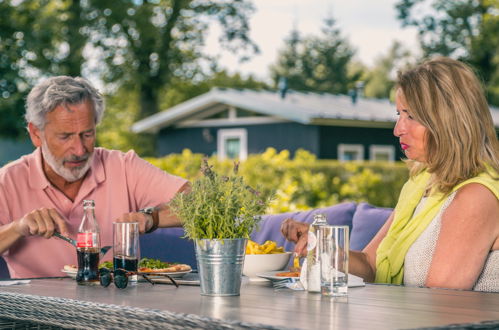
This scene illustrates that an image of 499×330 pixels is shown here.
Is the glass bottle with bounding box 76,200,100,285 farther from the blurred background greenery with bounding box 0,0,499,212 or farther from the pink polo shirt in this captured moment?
the blurred background greenery with bounding box 0,0,499,212

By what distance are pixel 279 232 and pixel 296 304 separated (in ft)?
6.54

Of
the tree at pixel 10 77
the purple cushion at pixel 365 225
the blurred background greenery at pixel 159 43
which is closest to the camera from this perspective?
the purple cushion at pixel 365 225

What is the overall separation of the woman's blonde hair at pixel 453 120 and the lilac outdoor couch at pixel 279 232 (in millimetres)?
1113

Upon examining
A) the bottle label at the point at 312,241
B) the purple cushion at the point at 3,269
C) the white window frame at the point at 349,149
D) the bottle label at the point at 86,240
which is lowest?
the purple cushion at the point at 3,269

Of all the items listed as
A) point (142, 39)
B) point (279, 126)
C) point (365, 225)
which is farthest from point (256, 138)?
point (365, 225)

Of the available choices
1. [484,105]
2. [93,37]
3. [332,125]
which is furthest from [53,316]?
[93,37]

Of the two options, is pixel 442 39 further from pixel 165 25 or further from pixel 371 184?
pixel 371 184

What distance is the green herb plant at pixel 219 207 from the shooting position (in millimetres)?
2234

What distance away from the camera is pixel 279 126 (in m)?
21.0

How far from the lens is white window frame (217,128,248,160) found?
21953 mm

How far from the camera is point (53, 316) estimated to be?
7.64ft

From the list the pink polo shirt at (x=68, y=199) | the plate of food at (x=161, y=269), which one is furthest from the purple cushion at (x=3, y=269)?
the plate of food at (x=161, y=269)

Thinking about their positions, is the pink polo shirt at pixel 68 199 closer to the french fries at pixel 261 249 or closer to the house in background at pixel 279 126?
the french fries at pixel 261 249

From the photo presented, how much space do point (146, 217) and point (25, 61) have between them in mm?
14139
